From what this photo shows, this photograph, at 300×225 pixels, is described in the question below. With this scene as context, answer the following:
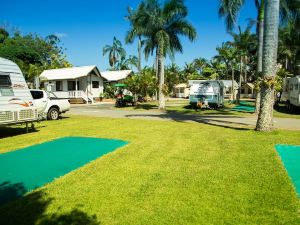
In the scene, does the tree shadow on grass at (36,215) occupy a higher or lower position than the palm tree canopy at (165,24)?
lower

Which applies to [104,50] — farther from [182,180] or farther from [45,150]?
[182,180]

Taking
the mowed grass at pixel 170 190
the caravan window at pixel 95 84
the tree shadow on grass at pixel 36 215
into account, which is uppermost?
the caravan window at pixel 95 84

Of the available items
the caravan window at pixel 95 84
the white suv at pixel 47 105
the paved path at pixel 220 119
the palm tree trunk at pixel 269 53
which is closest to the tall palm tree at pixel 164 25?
the paved path at pixel 220 119

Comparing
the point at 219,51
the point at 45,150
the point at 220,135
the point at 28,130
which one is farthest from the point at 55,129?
the point at 219,51

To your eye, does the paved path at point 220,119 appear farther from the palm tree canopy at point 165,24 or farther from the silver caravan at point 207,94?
the palm tree canopy at point 165,24

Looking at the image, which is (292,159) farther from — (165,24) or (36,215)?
(165,24)

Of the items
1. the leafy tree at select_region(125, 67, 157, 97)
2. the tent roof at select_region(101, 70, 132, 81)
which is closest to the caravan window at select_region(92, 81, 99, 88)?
the tent roof at select_region(101, 70, 132, 81)

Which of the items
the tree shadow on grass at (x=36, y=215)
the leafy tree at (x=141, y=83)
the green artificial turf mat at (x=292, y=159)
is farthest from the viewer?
the leafy tree at (x=141, y=83)

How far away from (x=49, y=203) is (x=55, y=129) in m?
8.59

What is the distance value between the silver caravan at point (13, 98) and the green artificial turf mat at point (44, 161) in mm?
2034

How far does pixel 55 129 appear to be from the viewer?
42.7 ft

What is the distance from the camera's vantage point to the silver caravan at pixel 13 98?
420 inches

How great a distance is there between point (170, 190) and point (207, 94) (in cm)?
1953

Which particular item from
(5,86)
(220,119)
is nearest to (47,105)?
(5,86)
